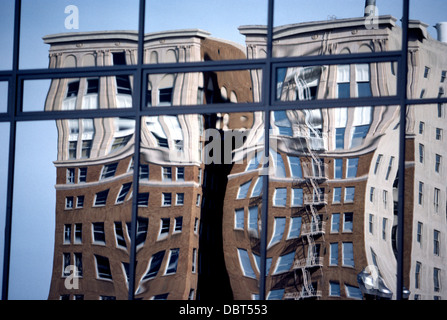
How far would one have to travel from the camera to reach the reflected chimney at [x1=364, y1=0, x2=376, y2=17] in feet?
A: 36.3

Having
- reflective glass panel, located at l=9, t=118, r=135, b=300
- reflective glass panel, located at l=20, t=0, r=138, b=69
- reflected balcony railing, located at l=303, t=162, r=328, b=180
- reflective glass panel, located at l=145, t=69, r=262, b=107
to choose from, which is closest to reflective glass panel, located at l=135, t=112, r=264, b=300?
reflective glass panel, located at l=145, t=69, r=262, b=107

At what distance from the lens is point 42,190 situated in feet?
37.6

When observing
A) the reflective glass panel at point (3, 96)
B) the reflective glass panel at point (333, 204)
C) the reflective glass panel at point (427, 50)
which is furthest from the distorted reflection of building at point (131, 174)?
the reflective glass panel at point (427, 50)

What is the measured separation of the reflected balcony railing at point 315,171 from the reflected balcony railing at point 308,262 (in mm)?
1080

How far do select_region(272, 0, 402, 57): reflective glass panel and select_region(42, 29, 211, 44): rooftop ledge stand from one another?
2.79 feet

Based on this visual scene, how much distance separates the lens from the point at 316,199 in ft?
35.3

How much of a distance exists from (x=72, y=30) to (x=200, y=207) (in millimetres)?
3284

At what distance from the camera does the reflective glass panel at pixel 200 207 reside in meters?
10.9

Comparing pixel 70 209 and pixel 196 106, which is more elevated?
pixel 196 106

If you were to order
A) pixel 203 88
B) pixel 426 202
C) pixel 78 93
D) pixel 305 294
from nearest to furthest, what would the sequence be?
pixel 426 202, pixel 305 294, pixel 203 88, pixel 78 93

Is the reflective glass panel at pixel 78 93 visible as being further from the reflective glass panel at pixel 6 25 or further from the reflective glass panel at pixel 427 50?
the reflective glass panel at pixel 427 50

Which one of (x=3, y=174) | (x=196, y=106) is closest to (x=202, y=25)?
(x=196, y=106)

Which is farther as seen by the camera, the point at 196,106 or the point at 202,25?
the point at 202,25
